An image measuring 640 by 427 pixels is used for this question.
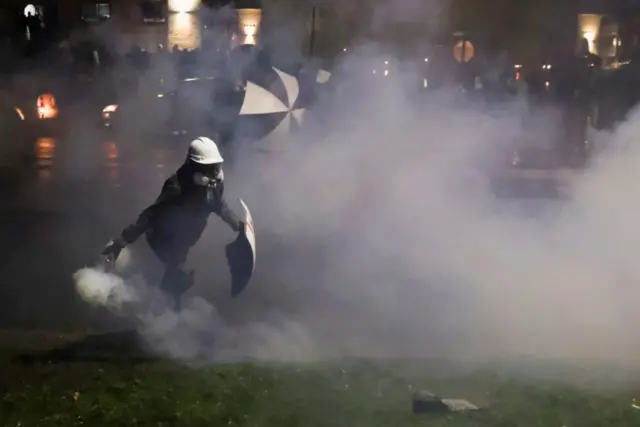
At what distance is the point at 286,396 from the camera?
4684 mm

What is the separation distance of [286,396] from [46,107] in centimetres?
1339

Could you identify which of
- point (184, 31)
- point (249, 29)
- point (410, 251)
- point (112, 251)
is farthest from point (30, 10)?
point (112, 251)

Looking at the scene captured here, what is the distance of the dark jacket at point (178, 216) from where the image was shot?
5.37 metres

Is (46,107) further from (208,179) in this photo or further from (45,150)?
(208,179)

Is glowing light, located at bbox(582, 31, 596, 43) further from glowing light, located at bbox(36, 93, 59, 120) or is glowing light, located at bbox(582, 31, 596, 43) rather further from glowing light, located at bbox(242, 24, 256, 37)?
glowing light, located at bbox(242, 24, 256, 37)

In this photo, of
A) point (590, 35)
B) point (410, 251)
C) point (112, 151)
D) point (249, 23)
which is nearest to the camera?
point (410, 251)

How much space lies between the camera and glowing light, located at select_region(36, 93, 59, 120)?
54.5 feet

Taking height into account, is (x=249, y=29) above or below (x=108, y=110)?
above

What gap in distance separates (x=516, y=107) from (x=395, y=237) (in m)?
3.81

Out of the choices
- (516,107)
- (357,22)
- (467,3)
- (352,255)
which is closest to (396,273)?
(352,255)

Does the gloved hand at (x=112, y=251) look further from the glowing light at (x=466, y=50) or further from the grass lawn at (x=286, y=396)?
the glowing light at (x=466, y=50)

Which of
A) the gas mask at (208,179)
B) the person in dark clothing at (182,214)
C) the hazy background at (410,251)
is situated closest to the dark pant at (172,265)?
the person in dark clothing at (182,214)

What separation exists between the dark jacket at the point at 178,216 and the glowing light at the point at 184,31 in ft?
13.3

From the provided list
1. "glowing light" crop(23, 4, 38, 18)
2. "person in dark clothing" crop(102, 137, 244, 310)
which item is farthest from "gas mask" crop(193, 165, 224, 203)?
"glowing light" crop(23, 4, 38, 18)
